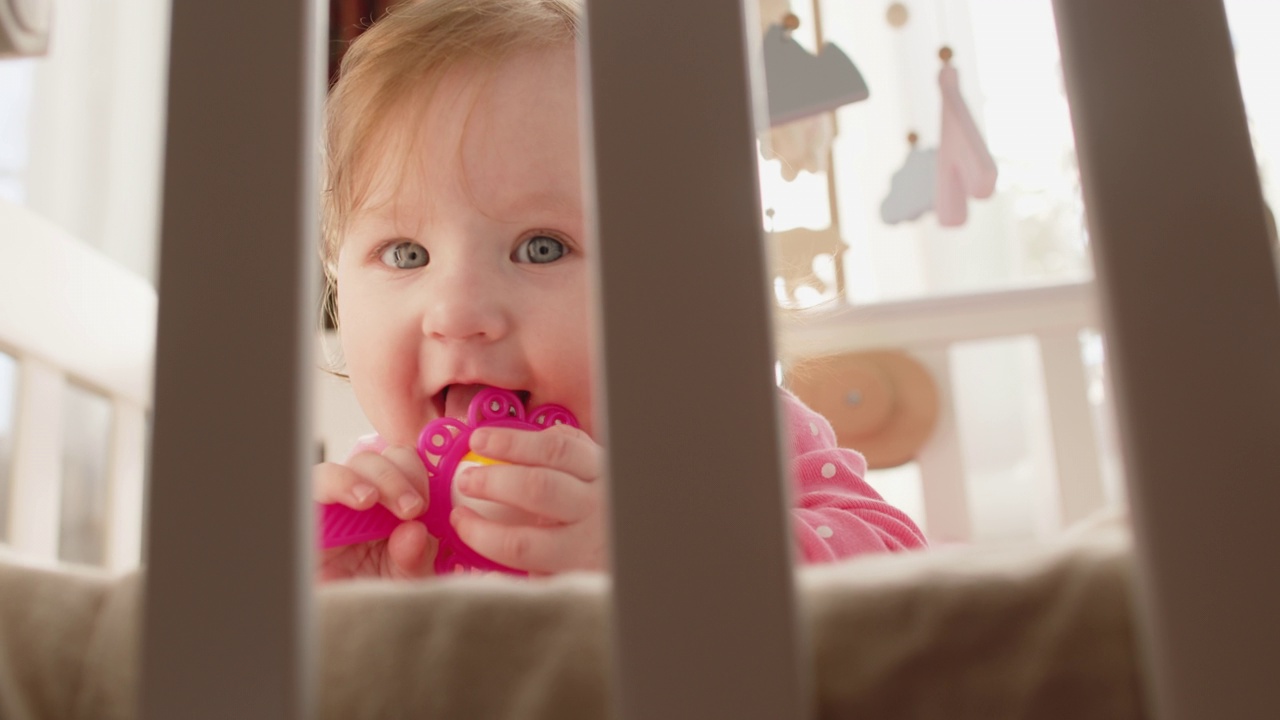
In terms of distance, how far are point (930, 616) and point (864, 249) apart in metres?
1.69

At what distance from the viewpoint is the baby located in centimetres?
87

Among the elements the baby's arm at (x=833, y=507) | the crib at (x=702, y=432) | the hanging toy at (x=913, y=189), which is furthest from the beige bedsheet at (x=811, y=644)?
the hanging toy at (x=913, y=189)

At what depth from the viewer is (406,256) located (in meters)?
0.97

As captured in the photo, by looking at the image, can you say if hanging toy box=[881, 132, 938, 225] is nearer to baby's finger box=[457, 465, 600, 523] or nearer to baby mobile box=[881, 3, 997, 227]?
baby mobile box=[881, 3, 997, 227]

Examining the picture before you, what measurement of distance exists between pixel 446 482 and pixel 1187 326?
552 mm

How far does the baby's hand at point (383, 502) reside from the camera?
73 centimetres

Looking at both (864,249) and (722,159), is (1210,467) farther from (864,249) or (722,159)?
(864,249)

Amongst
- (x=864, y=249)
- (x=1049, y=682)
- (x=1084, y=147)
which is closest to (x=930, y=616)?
(x=1049, y=682)

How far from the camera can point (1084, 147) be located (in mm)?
365

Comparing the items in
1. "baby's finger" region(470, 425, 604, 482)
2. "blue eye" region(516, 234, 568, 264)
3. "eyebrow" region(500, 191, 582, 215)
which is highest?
"eyebrow" region(500, 191, 582, 215)

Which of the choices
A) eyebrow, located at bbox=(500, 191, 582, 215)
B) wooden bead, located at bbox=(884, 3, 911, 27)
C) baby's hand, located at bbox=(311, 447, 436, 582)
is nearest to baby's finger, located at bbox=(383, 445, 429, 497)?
baby's hand, located at bbox=(311, 447, 436, 582)

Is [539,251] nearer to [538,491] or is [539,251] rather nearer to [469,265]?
[469,265]

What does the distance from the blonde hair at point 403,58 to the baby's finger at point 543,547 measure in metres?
0.44

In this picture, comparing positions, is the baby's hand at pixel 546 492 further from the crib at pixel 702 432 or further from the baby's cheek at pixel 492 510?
the crib at pixel 702 432
